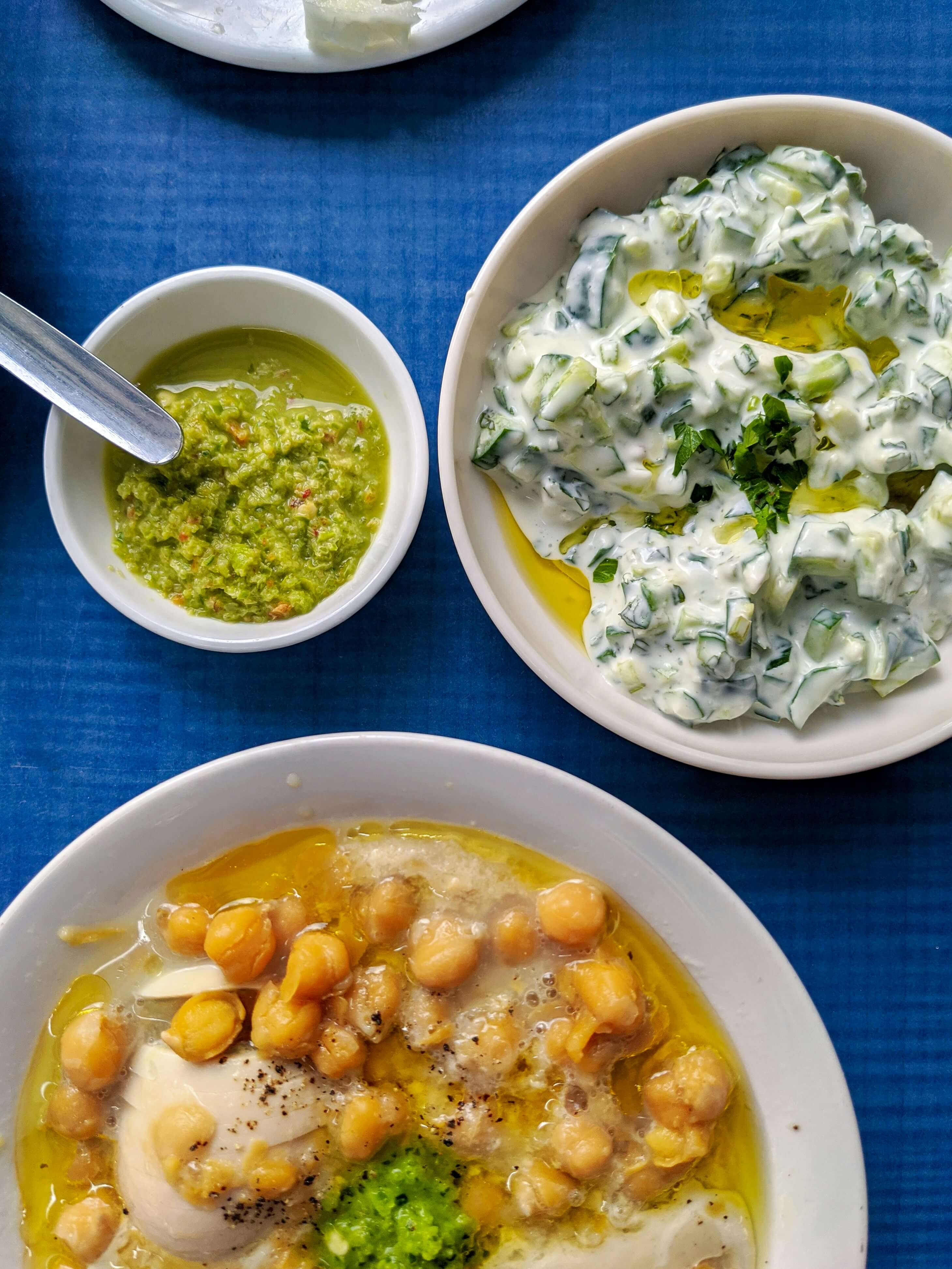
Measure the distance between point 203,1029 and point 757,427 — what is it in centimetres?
137

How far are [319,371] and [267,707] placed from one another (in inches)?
25.2

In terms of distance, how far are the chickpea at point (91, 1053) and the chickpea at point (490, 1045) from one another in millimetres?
610

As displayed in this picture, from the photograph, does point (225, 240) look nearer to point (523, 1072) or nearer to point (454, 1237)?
point (523, 1072)

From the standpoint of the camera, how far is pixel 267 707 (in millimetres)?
1911

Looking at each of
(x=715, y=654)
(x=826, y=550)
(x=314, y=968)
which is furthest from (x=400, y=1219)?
(x=826, y=550)

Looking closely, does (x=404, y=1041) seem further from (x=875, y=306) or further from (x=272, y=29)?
(x=272, y=29)

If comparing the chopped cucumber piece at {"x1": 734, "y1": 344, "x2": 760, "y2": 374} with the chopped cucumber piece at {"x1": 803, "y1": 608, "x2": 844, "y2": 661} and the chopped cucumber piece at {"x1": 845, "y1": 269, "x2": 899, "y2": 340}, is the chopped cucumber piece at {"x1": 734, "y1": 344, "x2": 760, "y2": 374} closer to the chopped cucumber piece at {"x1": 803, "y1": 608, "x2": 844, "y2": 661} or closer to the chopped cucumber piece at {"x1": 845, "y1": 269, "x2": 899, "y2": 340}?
the chopped cucumber piece at {"x1": 845, "y1": 269, "x2": 899, "y2": 340}

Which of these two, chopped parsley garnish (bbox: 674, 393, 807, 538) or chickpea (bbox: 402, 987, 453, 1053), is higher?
chopped parsley garnish (bbox: 674, 393, 807, 538)

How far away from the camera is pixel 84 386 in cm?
169

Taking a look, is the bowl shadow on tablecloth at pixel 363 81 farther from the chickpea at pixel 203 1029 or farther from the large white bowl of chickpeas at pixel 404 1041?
the chickpea at pixel 203 1029

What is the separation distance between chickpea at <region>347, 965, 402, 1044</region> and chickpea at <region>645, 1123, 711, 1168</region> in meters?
0.52

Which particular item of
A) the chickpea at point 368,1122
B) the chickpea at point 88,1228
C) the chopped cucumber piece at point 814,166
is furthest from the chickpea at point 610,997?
the chopped cucumber piece at point 814,166

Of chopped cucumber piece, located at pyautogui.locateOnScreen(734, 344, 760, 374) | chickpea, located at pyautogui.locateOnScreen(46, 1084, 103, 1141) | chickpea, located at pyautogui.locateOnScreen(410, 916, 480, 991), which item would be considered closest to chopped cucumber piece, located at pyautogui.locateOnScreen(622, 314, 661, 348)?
chopped cucumber piece, located at pyautogui.locateOnScreen(734, 344, 760, 374)

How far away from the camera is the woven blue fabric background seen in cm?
189
